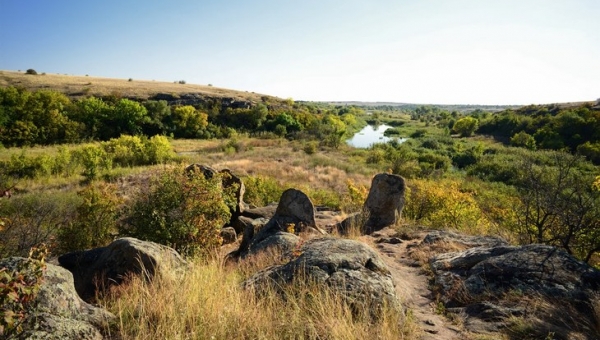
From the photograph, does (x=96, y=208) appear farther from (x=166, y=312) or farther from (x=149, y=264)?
(x=166, y=312)

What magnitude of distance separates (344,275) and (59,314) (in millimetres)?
3489

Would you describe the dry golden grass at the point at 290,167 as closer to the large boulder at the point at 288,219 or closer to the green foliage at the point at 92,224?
the large boulder at the point at 288,219

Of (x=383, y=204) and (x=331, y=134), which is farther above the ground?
(x=331, y=134)

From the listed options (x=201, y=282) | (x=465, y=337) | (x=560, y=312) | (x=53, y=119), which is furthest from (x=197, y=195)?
(x=53, y=119)

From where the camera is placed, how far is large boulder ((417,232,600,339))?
4.12 metres

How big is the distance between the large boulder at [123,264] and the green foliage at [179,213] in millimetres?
2655

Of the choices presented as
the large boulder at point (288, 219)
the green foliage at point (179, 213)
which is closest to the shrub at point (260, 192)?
the large boulder at point (288, 219)

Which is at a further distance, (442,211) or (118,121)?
(118,121)

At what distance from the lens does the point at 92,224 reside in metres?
10.4

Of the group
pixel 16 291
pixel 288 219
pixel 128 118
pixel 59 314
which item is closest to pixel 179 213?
pixel 288 219

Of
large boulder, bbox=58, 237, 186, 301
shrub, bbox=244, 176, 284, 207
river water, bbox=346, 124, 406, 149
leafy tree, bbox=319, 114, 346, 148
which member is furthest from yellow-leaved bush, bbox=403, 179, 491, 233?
river water, bbox=346, 124, 406, 149

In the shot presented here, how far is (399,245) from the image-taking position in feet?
31.3

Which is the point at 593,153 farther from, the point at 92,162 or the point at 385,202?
the point at 92,162

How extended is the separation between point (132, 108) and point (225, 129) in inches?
653
